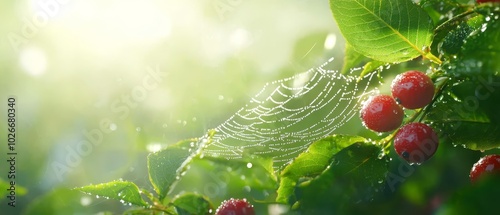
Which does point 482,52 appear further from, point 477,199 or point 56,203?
point 56,203

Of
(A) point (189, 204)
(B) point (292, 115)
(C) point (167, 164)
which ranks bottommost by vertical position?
(A) point (189, 204)

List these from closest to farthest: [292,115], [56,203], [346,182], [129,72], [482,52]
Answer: [482,52]
[346,182]
[56,203]
[292,115]
[129,72]

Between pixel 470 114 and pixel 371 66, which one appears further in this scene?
pixel 371 66

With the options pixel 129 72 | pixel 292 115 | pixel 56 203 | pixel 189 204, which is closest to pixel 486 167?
pixel 189 204

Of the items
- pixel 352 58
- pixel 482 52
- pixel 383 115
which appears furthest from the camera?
pixel 352 58

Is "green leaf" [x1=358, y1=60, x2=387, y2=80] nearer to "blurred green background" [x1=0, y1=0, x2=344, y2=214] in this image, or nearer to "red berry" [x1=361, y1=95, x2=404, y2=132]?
"red berry" [x1=361, y1=95, x2=404, y2=132]

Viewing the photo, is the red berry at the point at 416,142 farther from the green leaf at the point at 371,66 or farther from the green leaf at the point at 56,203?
the green leaf at the point at 56,203

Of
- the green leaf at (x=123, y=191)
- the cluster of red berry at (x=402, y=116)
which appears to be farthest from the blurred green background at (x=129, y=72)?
the cluster of red berry at (x=402, y=116)

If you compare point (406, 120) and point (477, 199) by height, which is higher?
point (406, 120)
